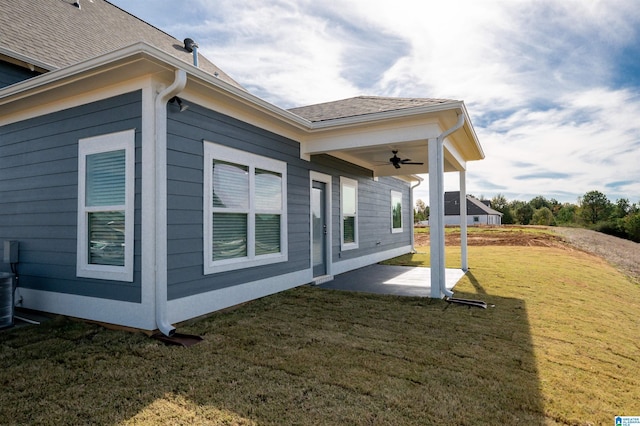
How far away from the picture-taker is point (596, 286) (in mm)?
7090

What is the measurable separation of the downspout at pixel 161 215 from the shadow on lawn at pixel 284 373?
0.32 m

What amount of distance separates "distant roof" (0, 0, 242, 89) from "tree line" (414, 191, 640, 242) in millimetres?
42062

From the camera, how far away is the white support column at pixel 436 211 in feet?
17.3

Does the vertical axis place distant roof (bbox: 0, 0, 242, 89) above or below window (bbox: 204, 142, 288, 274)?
above

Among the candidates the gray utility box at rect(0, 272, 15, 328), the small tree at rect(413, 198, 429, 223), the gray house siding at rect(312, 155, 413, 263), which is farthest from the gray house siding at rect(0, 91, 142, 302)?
the small tree at rect(413, 198, 429, 223)

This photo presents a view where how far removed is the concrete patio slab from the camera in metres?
6.07

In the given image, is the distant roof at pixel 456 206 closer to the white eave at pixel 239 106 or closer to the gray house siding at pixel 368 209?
the gray house siding at pixel 368 209

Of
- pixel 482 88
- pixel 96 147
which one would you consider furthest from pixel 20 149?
pixel 482 88

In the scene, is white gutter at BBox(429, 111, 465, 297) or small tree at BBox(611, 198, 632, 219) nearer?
white gutter at BBox(429, 111, 465, 297)

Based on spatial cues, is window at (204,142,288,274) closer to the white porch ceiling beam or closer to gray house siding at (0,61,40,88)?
the white porch ceiling beam

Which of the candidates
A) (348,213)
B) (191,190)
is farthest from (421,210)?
(191,190)

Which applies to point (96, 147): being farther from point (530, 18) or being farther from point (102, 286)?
point (530, 18)

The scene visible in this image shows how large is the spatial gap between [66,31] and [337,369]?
24.0 feet

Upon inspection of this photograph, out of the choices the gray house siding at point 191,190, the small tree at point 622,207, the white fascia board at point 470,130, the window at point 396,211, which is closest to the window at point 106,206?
the gray house siding at point 191,190
